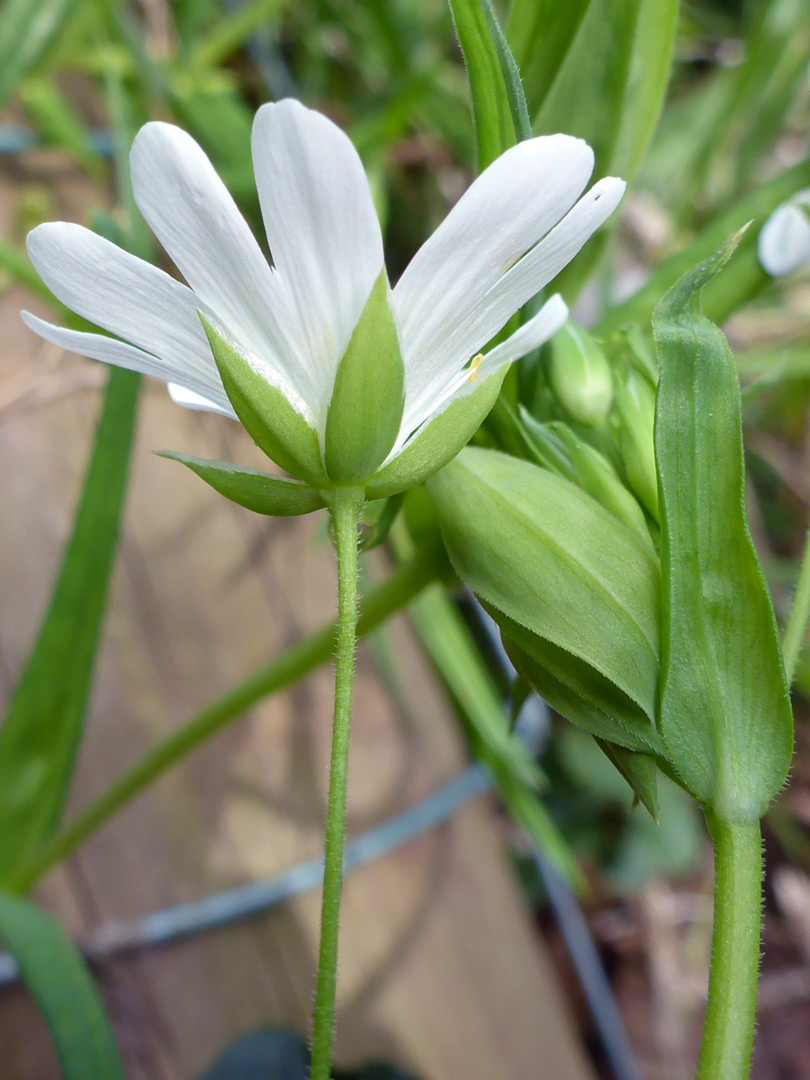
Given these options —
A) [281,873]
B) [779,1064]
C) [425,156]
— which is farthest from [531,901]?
[425,156]

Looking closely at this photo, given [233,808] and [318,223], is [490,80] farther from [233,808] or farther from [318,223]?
[233,808]

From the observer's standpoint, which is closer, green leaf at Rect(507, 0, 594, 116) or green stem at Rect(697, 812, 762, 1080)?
green stem at Rect(697, 812, 762, 1080)

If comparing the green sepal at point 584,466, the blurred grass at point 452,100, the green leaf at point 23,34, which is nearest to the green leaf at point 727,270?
the blurred grass at point 452,100

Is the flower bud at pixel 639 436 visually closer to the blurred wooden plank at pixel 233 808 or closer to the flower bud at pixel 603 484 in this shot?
the flower bud at pixel 603 484

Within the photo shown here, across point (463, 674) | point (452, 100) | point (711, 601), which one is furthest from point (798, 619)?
point (452, 100)

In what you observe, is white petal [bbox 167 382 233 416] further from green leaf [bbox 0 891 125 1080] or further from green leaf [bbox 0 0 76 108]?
green leaf [bbox 0 0 76 108]

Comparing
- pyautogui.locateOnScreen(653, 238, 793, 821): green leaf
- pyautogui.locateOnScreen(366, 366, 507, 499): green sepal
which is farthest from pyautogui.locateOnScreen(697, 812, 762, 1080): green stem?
pyautogui.locateOnScreen(366, 366, 507, 499): green sepal
